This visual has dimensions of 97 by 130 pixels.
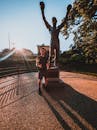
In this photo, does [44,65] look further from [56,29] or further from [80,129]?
[80,129]

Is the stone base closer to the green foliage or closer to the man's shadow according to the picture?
the man's shadow

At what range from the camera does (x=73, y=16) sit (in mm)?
20562

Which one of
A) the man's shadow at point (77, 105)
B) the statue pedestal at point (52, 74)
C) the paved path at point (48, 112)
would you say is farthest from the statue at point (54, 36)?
the paved path at point (48, 112)

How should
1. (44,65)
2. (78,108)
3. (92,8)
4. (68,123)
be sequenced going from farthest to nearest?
(92,8)
(44,65)
(78,108)
(68,123)

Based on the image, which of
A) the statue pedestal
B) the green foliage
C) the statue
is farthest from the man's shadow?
the green foliage

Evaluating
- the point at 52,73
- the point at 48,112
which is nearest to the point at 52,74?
the point at 52,73

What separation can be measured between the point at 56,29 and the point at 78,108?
249 inches

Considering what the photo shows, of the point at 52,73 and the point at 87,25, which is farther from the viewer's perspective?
the point at 87,25

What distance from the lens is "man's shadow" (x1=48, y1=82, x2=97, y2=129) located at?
6.62 meters

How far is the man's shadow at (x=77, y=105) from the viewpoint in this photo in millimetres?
6617

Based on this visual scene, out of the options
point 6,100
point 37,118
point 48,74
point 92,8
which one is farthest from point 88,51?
point 37,118

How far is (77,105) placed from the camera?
27.3 feet

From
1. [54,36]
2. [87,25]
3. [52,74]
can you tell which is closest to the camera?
[52,74]

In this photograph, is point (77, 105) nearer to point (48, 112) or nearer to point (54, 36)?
point (48, 112)
